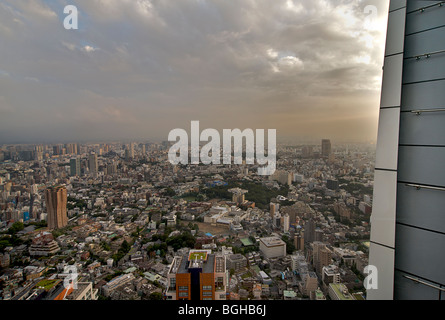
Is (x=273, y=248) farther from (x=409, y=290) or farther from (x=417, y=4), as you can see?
(x=417, y=4)

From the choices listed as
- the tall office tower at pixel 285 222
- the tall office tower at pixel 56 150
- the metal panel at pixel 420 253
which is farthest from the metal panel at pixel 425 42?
the tall office tower at pixel 56 150

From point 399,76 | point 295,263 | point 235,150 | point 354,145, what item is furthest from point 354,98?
point 295,263

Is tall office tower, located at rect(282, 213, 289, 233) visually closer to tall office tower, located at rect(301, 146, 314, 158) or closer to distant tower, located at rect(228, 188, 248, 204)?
distant tower, located at rect(228, 188, 248, 204)

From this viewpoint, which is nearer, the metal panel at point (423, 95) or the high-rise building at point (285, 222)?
the metal panel at point (423, 95)

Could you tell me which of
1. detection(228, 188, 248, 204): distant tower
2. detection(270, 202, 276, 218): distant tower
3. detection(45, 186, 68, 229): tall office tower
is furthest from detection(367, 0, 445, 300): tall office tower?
detection(45, 186, 68, 229): tall office tower

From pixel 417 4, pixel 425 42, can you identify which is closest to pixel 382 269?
pixel 425 42

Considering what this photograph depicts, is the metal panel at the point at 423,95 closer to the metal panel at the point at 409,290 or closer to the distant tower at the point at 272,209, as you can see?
the metal panel at the point at 409,290
